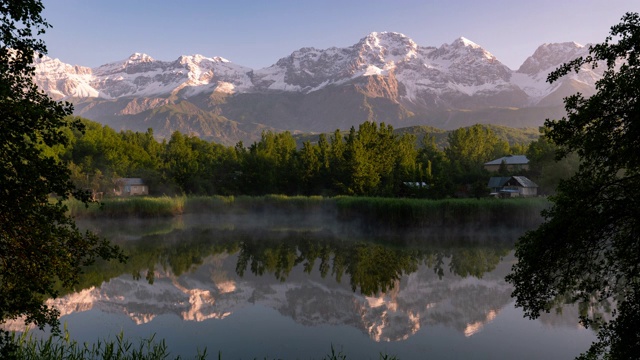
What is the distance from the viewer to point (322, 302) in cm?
2319

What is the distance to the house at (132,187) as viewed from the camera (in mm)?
98375

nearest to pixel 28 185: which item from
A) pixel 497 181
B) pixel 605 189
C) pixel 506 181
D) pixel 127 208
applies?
pixel 605 189

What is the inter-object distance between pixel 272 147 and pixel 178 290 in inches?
3127

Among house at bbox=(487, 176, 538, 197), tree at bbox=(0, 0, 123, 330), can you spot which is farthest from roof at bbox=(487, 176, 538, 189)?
tree at bbox=(0, 0, 123, 330)

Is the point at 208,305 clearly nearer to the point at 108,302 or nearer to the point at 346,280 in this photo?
the point at 108,302

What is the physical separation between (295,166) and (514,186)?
43.5 meters

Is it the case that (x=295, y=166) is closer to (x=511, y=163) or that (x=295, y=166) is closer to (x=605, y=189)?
(x=511, y=163)

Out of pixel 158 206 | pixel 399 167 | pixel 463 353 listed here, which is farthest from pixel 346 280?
pixel 399 167

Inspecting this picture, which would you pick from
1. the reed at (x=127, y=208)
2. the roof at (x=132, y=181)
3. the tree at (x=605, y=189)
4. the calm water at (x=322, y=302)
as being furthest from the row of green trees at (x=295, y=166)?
the tree at (x=605, y=189)

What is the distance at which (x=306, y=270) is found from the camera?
31.1 meters

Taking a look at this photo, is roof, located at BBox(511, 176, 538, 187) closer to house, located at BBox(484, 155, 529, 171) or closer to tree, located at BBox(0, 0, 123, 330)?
house, located at BBox(484, 155, 529, 171)

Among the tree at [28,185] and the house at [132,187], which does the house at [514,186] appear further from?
the tree at [28,185]

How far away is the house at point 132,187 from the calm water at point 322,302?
61.4m

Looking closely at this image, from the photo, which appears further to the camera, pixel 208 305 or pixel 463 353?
pixel 208 305
